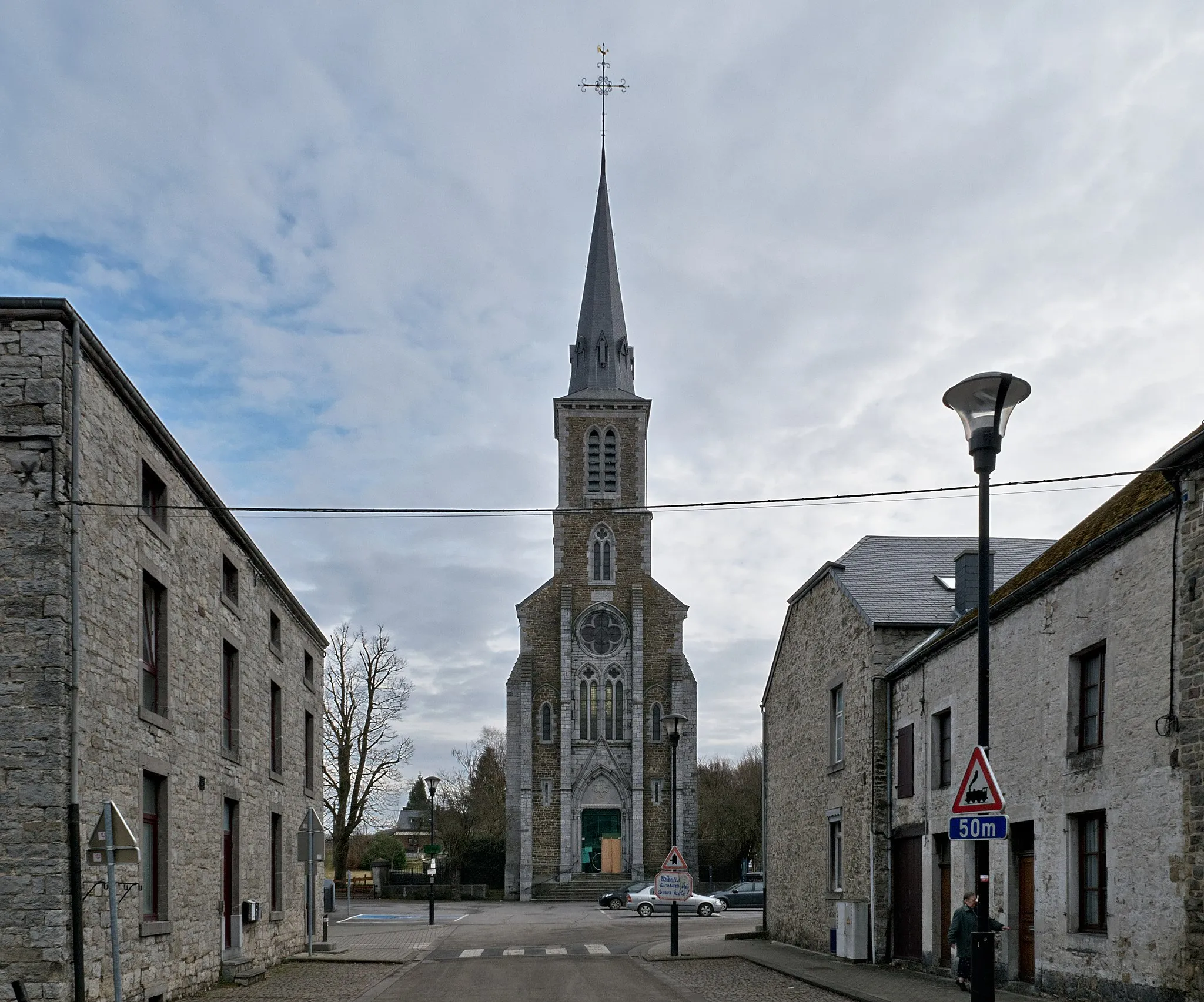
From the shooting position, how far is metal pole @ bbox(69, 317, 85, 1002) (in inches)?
471

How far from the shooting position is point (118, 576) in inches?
547

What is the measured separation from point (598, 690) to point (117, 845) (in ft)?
158

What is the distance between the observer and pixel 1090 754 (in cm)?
1420

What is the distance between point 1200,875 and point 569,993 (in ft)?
29.1

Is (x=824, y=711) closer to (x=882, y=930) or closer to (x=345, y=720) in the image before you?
(x=882, y=930)

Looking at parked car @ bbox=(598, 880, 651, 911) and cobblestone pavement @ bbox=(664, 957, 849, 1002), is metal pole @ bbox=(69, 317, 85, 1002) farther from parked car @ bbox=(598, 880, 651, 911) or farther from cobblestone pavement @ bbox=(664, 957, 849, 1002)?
parked car @ bbox=(598, 880, 651, 911)

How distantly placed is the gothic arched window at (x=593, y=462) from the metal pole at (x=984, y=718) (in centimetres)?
5187

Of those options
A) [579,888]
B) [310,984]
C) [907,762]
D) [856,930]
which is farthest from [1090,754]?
[579,888]

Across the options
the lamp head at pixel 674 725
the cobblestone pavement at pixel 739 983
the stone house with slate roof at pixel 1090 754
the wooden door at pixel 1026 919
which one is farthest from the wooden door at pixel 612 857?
the wooden door at pixel 1026 919

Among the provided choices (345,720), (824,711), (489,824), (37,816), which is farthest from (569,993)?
(489,824)

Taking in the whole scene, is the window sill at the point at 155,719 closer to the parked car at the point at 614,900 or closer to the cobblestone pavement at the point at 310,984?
the cobblestone pavement at the point at 310,984

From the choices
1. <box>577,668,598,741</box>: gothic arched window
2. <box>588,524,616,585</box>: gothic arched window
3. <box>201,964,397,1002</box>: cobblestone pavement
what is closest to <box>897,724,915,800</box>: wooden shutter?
<box>201,964,397,1002</box>: cobblestone pavement

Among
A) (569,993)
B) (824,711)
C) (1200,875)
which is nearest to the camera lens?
(1200,875)

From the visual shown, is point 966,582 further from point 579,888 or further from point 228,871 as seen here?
point 579,888
